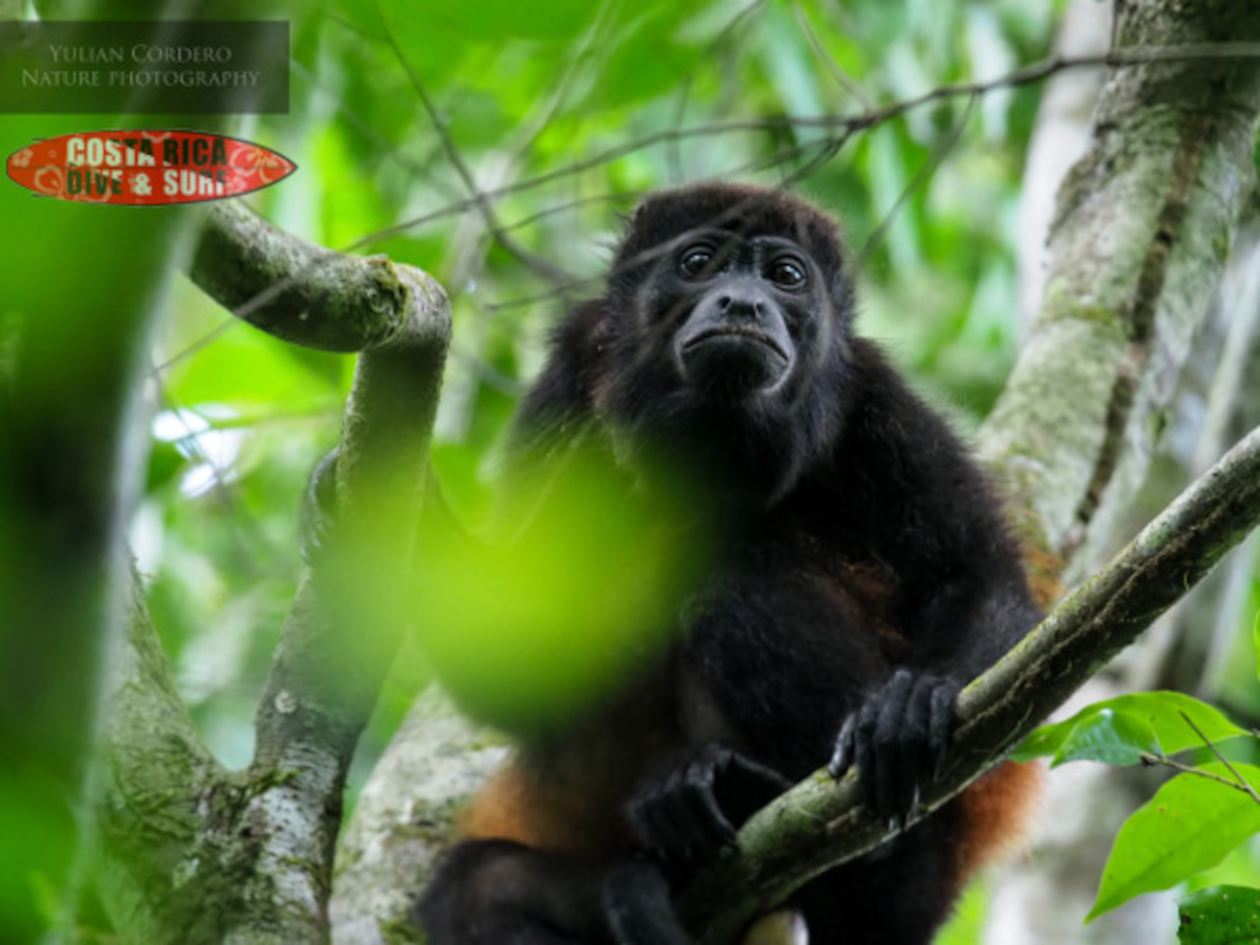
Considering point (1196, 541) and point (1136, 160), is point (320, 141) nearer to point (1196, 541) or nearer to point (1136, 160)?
point (1136, 160)

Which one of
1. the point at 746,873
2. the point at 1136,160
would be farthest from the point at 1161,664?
the point at 746,873

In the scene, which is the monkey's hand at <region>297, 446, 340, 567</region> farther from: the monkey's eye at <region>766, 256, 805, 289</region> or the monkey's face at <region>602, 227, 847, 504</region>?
the monkey's eye at <region>766, 256, 805, 289</region>

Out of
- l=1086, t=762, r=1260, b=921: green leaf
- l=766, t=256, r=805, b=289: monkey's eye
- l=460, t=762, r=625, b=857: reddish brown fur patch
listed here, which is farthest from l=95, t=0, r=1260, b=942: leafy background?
l=1086, t=762, r=1260, b=921: green leaf

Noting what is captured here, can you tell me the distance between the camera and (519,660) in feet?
13.2

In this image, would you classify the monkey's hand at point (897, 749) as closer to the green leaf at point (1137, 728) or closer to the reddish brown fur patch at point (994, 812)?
the green leaf at point (1137, 728)

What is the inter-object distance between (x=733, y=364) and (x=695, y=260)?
1.74 ft

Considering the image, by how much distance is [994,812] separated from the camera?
13.1ft

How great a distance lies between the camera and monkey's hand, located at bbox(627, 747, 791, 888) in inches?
131

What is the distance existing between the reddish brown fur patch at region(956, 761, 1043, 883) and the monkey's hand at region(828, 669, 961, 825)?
40.0 inches

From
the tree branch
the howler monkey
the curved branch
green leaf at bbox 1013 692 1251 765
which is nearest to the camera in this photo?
the curved branch

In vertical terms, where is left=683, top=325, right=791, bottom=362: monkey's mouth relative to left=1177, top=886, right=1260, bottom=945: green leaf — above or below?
above

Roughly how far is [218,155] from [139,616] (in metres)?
1.21

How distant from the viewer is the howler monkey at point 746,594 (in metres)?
3.69

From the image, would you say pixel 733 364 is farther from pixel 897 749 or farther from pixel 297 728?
pixel 297 728
